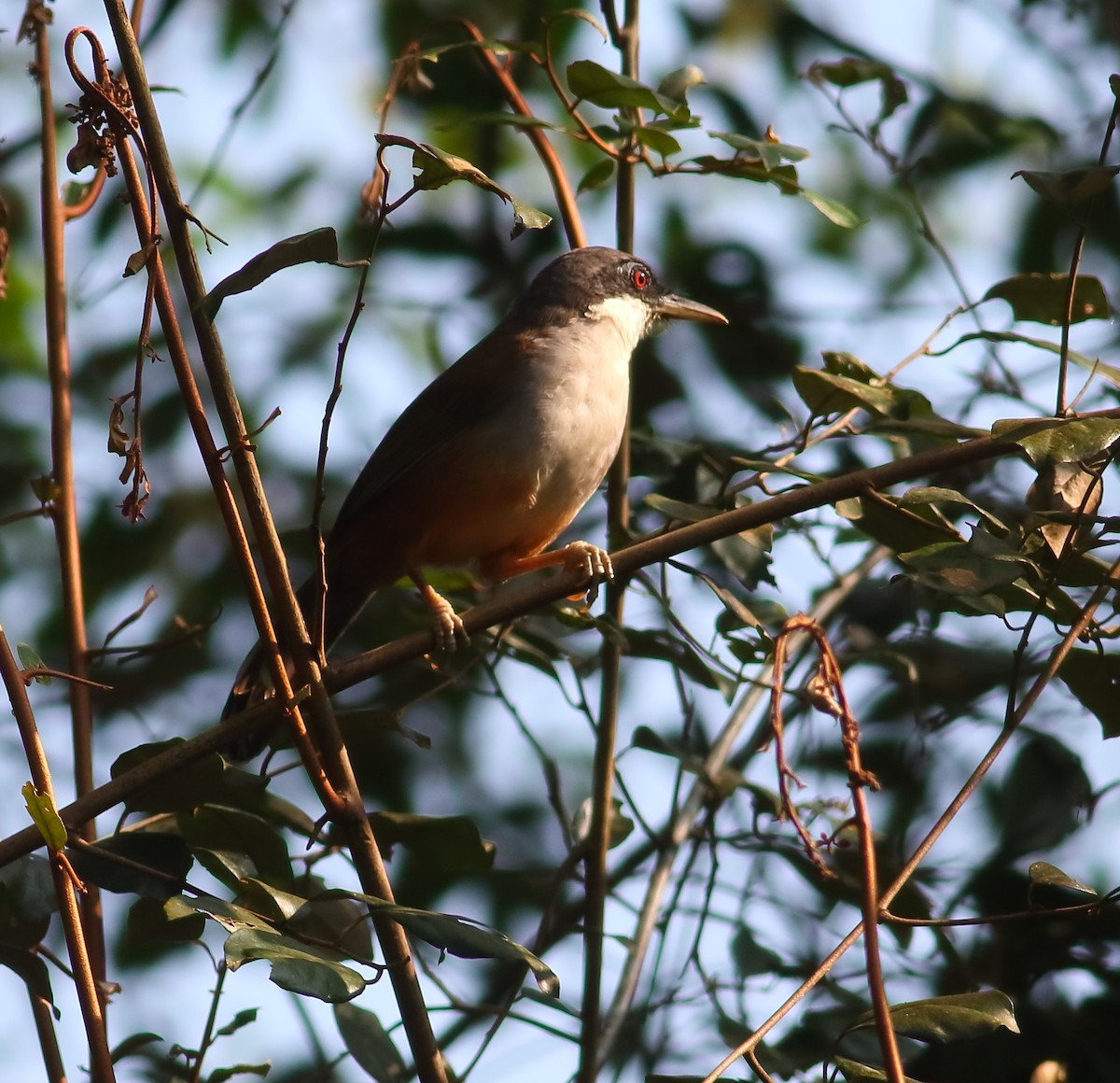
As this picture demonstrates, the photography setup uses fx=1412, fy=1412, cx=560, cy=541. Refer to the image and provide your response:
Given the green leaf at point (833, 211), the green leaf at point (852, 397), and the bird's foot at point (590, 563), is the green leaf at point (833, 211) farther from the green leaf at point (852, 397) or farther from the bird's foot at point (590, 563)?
the bird's foot at point (590, 563)

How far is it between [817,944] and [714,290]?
2495 millimetres

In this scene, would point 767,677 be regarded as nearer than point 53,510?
No

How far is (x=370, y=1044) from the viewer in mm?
3000

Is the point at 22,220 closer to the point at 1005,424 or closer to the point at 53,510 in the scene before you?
the point at 53,510

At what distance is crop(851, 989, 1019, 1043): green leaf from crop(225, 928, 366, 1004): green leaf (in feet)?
2.82

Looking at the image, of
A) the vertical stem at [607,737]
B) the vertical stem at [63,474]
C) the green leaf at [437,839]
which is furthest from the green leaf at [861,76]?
the green leaf at [437,839]

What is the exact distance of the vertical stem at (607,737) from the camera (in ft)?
10.0

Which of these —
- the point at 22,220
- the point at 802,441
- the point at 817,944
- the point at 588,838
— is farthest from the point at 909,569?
the point at 22,220

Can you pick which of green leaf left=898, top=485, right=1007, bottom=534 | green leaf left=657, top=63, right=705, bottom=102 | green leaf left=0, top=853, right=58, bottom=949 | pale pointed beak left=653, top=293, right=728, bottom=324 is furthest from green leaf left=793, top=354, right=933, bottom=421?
pale pointed beak left=653, top=293, right=728, bottom=324

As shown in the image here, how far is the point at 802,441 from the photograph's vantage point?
126 inches

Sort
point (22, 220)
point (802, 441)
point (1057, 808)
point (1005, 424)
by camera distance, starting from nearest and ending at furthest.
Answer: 1. point (1005, 424)
2. point (802, 441)
3. point (1057, 808)
4. point (22, 220)

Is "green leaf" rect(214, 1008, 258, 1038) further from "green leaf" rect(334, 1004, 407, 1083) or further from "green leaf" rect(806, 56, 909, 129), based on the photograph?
"green leaf" rect(806, 56, 909, 129)

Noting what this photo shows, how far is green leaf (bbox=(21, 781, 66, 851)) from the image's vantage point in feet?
6.77

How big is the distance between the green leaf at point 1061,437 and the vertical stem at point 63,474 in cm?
169
